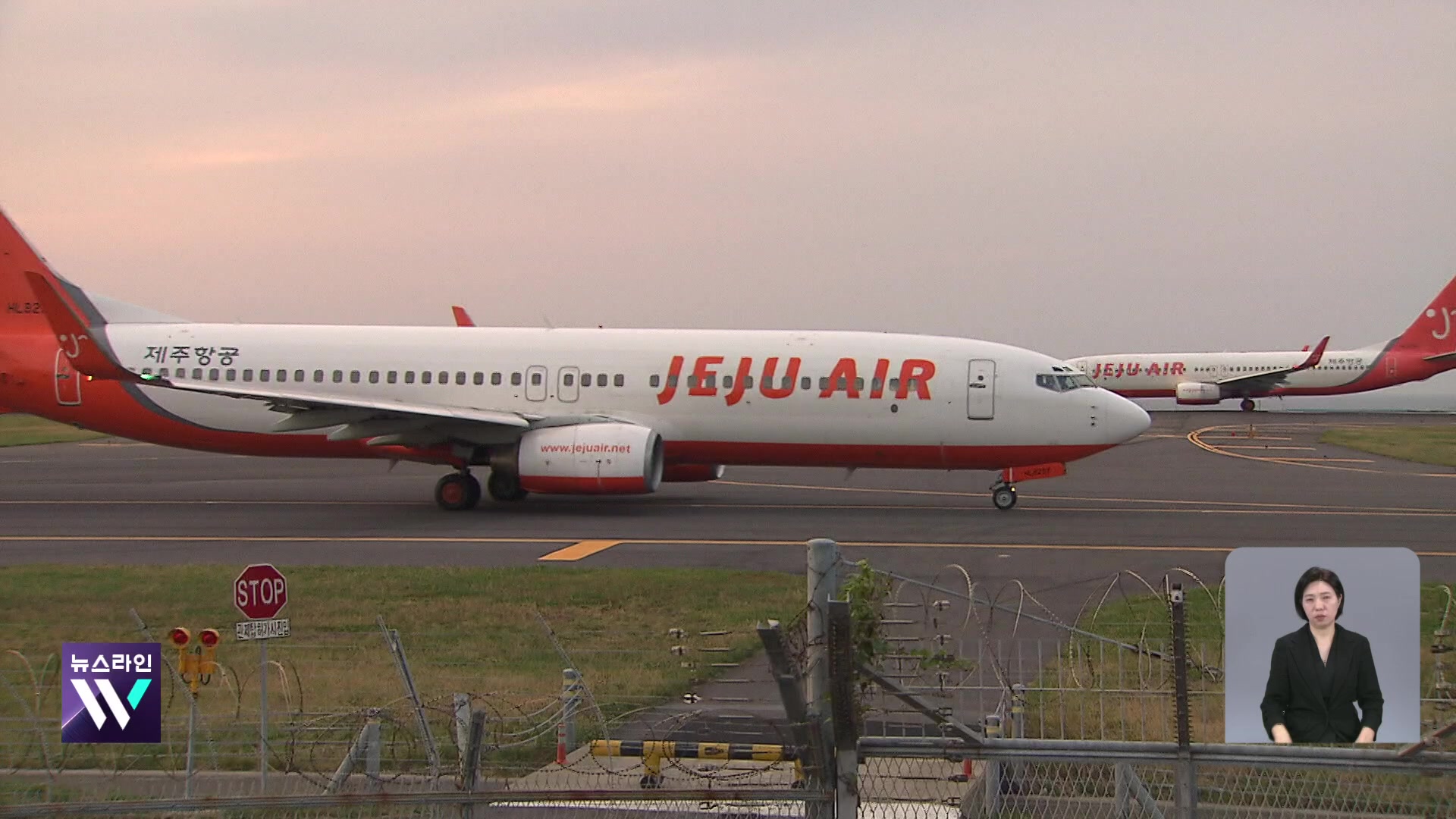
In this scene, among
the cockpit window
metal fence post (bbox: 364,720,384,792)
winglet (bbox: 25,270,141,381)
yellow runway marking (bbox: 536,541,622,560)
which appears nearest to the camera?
metal fence post (bbox: 364,720,384,792)

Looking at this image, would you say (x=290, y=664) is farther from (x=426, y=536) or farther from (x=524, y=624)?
(x=426, y=536)

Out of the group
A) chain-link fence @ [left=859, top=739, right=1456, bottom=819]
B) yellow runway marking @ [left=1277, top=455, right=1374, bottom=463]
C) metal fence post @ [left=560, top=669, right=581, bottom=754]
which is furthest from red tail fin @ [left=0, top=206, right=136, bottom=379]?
Result: yellow runway marking @ [left=1277, top=455, right=1374, bottom=463]

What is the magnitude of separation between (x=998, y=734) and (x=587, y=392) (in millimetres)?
18079

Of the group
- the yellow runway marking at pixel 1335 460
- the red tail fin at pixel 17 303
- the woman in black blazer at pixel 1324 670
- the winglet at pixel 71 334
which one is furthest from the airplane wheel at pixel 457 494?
the yellow runway marking at pixel 1335 460

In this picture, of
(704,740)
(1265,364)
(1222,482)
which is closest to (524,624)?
(704,740)

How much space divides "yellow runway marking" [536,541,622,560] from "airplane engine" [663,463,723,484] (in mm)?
6337

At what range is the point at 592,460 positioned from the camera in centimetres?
2427

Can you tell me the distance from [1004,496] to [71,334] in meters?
17.4

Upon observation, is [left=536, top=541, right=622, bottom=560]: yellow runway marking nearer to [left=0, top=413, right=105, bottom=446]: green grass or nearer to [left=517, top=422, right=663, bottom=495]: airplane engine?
[left=517, top=422, right=663, bottom=495]: airplane engine

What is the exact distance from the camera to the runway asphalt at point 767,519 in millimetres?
19703

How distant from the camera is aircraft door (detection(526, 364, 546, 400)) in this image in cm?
2650

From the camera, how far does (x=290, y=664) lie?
472 inches

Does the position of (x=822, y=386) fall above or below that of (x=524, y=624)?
above

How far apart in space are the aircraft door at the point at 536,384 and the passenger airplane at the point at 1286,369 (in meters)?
59.6
